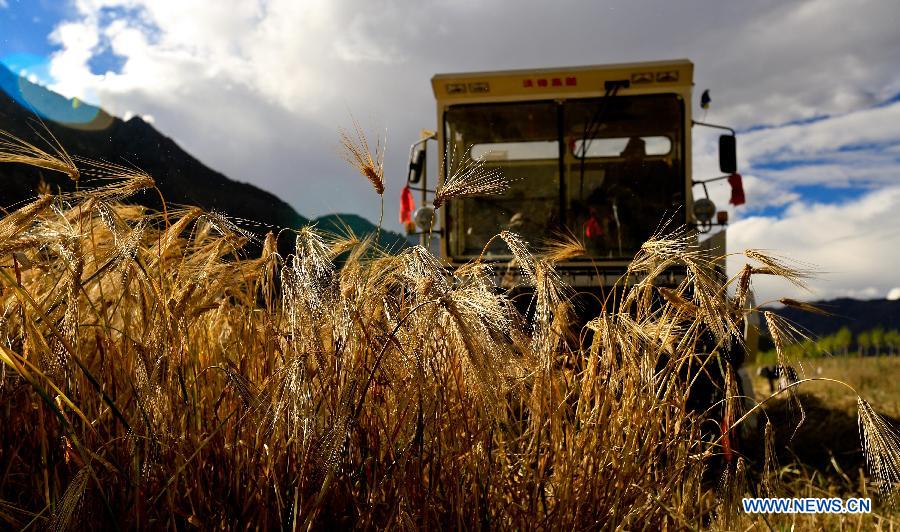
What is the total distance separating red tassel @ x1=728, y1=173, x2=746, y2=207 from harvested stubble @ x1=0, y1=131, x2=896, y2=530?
3.40 m

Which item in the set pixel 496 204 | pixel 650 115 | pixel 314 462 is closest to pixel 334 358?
pixel 314 462

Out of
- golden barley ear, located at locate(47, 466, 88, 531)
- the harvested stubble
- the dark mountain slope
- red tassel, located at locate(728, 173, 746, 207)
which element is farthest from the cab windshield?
the dark mountain slope

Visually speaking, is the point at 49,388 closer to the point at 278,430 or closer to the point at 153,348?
the point at 153,348

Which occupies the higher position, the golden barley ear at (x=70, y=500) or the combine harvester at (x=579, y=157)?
the combine harvester at (x=579, y=157)

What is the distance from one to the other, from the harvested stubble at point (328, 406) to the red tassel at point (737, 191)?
3400 millimetres

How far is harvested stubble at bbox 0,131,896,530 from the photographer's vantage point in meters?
1.59

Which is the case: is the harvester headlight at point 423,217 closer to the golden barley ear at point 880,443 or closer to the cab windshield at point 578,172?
the cab windshield at point 578,172

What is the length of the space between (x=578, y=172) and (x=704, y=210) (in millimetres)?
932

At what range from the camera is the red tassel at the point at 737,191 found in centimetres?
516

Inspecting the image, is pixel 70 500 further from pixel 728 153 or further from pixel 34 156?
pixel 728 153

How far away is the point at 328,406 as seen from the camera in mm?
1650

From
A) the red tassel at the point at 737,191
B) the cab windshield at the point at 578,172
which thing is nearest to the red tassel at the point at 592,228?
the cab windshield at the point at 578,172

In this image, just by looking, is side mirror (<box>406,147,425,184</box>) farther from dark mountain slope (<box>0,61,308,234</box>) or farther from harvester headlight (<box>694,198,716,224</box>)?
dark mountain slope (<box>0,61,308,234</box>)

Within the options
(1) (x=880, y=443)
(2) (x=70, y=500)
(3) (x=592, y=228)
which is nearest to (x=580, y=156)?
(3) (x=592, y=228)
